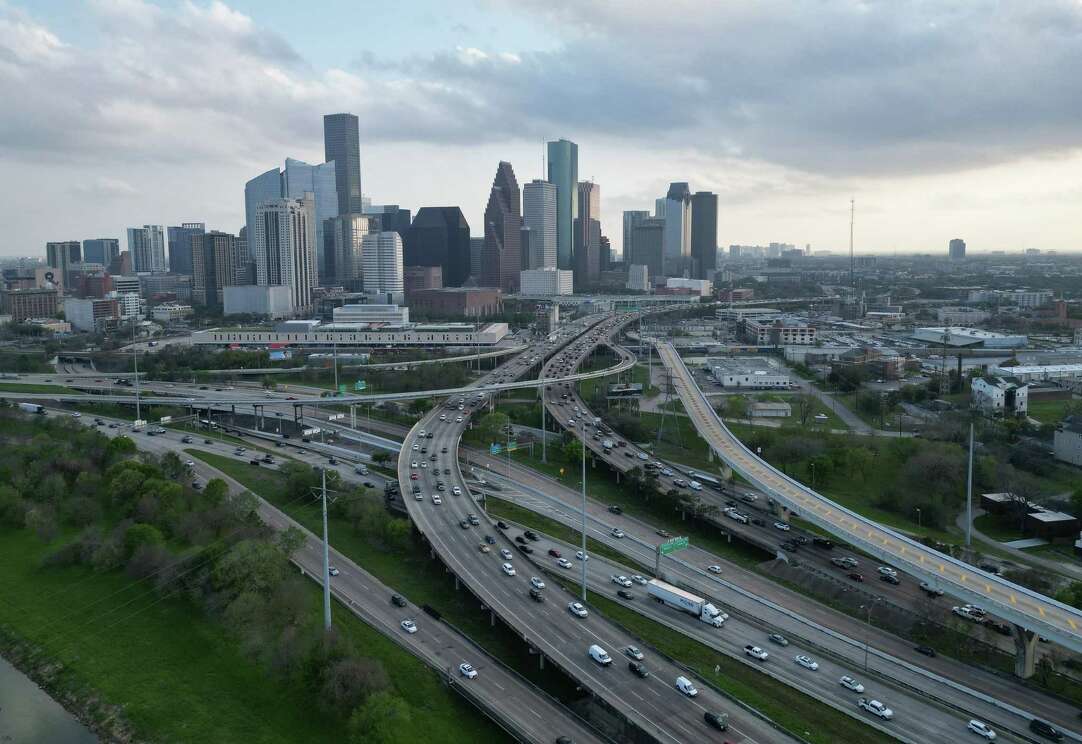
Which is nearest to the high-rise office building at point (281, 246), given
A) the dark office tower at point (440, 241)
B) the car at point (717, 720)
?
the dark office tower at point (440, 241)

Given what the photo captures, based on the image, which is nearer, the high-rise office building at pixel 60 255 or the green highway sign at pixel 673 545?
the green highway sign at pixel 673 545

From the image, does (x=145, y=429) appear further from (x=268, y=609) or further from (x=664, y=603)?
(x=664, y=603)

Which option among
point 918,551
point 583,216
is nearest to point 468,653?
point 918,551

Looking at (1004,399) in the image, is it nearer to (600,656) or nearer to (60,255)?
(600,656)

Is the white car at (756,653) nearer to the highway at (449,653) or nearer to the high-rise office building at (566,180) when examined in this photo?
the highway at (449,653)

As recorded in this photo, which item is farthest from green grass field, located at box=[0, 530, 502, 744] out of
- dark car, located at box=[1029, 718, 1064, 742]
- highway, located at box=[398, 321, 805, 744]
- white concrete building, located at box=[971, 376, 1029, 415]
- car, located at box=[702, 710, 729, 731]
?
white concrete building, located at box=[971, 376, 1029, 415]

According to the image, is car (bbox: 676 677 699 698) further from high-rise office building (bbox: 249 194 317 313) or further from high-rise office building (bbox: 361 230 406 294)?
high-rise office building (bbox: 361 230 406 294)
